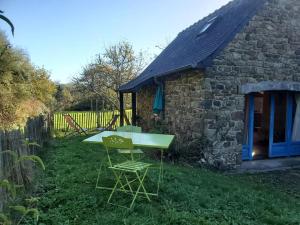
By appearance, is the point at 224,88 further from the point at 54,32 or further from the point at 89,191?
the point at 54,32

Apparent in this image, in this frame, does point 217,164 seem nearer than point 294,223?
No

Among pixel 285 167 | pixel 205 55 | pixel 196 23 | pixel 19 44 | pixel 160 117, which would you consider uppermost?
pixel 196 23

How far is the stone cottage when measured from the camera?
313 inches

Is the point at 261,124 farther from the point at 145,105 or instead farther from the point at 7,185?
the point at 7,185

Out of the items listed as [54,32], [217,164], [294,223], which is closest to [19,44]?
[54,32]

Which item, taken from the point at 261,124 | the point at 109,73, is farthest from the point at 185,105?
the point at 109,73

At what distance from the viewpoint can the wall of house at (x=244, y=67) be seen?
7.94 metres

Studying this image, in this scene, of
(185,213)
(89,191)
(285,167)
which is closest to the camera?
(185,213)

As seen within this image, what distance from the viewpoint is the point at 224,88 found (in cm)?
802

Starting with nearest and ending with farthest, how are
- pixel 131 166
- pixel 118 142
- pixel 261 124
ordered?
pixel 118 142
pixel 131 166
pixel 261 124

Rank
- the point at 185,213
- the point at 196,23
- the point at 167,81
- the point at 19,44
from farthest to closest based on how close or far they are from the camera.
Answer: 1. the point at 196,23
2. the point at 19,44
3. the point at 167,81
4. the point at 185,213

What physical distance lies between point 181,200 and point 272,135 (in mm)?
5498

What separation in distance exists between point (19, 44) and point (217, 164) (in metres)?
9.80

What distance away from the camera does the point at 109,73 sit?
67.5 ft
